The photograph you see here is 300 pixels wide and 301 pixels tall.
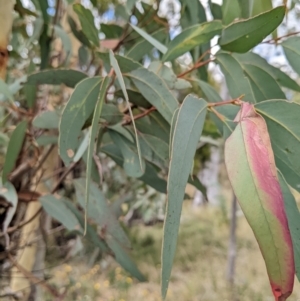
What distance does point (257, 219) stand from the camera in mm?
271

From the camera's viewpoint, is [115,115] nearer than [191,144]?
No

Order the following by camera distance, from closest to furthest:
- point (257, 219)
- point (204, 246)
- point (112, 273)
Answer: point (257, 219) < point (112, 273) < point (204, 246)

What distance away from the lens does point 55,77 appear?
0.53m

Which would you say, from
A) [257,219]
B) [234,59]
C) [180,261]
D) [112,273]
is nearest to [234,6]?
[234,59]

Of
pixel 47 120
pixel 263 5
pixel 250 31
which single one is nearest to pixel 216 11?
pixel 263 5

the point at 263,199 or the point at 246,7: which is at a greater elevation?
the point at 246,7

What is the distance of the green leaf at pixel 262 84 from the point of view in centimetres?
53

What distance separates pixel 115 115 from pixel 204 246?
93.8 inches

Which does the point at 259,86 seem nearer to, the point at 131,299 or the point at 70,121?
the point at 70,121

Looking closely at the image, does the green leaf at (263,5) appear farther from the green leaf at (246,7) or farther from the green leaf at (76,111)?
the green leaf at (76,111)

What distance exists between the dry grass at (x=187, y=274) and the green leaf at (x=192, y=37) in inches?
50.2

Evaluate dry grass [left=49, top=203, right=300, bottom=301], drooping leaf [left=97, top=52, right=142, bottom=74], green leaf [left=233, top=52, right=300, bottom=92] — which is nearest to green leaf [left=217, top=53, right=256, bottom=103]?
green leaf [left=233, top=52, right=300, bottom=92]

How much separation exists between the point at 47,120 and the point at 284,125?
0.36 metres

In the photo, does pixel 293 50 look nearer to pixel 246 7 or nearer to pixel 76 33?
pixel 246 7
